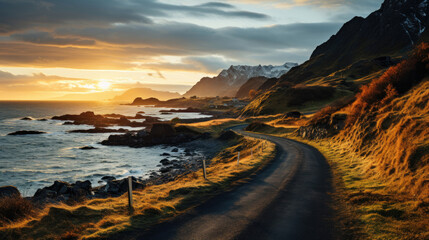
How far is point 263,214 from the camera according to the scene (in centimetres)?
1180

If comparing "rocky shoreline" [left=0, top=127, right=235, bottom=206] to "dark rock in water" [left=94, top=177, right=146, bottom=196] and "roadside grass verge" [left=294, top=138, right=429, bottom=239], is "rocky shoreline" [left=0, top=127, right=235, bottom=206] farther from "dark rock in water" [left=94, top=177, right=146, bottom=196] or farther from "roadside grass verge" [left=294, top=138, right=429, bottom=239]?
"roadside grass verge" [left=294, top=138, right=429, bottom=239]

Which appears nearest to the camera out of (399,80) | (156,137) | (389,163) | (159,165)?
(389,163)

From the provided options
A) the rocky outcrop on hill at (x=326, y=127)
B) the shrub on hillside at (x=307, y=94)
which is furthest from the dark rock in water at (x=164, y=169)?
the shrub on hillside at (x=307, y=94)

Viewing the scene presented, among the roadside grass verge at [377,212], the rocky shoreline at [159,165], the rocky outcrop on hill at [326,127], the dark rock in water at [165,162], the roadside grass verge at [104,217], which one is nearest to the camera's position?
the roadside grass verge at [104,217]

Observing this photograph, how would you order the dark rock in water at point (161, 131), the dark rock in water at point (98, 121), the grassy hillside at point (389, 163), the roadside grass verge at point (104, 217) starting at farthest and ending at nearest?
the dark rock in water at point (98, 121) → the dark rock in water at point (161, 131) → the grassy hillside at point (389, 163) → the roadside grass verge at point (104, 217)

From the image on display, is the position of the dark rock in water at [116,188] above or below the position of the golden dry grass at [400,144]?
below

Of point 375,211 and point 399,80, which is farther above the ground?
point 399,80

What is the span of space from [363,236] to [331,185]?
7805 mm

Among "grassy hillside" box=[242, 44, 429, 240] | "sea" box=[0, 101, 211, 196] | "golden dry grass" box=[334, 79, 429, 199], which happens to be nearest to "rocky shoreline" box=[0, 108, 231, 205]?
"sea" box=[0, 101, 211, 196]

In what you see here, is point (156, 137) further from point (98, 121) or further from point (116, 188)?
point (98, 121)

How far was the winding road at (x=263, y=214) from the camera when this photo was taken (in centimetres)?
982

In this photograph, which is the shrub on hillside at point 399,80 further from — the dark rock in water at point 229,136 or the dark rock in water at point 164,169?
the dark rock in water at point 229,136

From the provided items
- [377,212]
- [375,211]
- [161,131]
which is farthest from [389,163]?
[161,131]

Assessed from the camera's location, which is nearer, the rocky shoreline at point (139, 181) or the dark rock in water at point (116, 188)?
the rocky shoreline at point (139, 181)
